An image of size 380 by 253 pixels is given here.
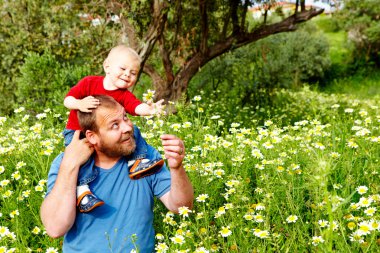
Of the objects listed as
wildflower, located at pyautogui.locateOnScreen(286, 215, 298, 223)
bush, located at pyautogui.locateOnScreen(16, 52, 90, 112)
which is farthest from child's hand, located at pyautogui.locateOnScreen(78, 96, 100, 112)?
bush, located at pyautogui.locateOnScreen(16, 52, 90, 112)

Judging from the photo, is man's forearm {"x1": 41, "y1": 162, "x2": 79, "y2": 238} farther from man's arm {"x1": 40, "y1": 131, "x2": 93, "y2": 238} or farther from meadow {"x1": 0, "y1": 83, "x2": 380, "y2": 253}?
meadow {"x1": 0, "y1": 83, "x2": 380, "y2": 253}

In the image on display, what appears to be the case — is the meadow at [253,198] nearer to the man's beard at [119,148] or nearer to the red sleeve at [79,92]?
the man's beard at [119,148]

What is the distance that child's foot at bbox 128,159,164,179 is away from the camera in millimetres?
2693

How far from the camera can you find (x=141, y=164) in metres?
2.71

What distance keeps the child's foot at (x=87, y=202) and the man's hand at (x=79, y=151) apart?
0.55 ft


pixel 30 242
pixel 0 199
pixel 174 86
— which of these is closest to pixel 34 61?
pixel 174 86

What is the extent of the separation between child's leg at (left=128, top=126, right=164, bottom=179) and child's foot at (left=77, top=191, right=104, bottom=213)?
259 millimetres

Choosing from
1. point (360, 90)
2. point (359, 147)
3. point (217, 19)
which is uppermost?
point (217, 19)

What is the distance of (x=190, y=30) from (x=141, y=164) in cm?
655

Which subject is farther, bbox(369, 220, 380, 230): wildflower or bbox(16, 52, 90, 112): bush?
bbox(16, 52, 90, 112): bush

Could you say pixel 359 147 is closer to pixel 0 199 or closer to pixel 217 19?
pixel 0 199

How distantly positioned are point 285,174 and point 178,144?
4.61ft

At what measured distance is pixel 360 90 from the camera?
1925 cm

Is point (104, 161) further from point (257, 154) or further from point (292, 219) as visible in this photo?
point (257, 154)
